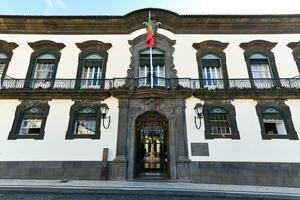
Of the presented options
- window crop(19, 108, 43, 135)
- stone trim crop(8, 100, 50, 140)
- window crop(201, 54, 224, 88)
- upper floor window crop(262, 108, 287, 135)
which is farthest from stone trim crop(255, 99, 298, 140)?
window crop(19, 108, 43, 135)

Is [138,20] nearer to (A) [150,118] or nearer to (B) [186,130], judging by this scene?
(A) [150,118]

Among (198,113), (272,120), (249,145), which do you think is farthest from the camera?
(272,120)

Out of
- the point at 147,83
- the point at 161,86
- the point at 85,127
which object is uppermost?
the point at 147,83

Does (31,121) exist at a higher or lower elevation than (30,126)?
higher

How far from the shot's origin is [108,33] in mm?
12875

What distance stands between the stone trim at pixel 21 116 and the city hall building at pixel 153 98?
61 mm

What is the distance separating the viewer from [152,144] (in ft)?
35.0

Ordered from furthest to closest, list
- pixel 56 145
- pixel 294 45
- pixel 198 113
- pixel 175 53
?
pixel 175 53 → pixel 294 45 → pixel 198 113 → pixel 56 145

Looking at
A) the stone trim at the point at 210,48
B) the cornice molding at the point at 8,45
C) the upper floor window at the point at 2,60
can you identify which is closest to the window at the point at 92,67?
the cornice molding at the point at 8,45

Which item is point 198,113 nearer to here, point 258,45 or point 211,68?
point 211,68

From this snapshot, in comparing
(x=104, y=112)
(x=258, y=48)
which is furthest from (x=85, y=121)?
(x=258, y=48)

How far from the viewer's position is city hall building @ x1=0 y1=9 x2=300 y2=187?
9562 mm

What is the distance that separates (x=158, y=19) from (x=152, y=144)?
880 cm

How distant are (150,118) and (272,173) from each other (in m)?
7.15
